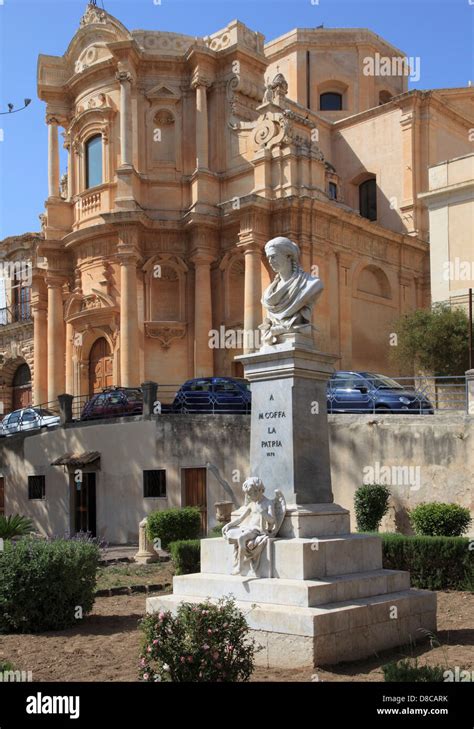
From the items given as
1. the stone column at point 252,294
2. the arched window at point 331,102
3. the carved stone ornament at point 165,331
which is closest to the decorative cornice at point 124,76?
the stone column at point 252,294

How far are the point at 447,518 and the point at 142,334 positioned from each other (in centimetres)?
1897

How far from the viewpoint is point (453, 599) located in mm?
13125

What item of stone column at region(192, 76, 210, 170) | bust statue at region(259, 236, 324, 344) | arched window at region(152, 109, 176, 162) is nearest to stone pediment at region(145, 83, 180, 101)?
arched window at region(152, 109, 176, 162)

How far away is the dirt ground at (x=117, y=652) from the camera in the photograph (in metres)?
8.51

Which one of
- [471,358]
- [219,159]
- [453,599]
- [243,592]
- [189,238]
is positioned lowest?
[453,599]

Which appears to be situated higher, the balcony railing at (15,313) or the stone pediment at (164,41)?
the stone pediment at (164,41)

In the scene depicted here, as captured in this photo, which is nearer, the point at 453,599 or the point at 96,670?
the point at 96,670

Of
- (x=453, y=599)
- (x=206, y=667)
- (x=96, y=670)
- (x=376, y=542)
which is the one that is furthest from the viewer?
(x=453, y=599)

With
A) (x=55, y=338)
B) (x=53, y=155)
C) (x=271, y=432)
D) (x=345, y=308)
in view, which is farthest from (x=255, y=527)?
(x=53, y=155)

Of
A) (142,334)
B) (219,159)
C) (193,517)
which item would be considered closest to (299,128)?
(219,159)

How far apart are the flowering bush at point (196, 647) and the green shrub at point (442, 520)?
9671 millimetres

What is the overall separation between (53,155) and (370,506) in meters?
25.2

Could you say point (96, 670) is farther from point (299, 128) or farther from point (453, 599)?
point (299, 128)

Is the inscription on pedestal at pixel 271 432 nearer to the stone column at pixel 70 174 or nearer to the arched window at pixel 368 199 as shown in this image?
the stone column at pixel 70 174
